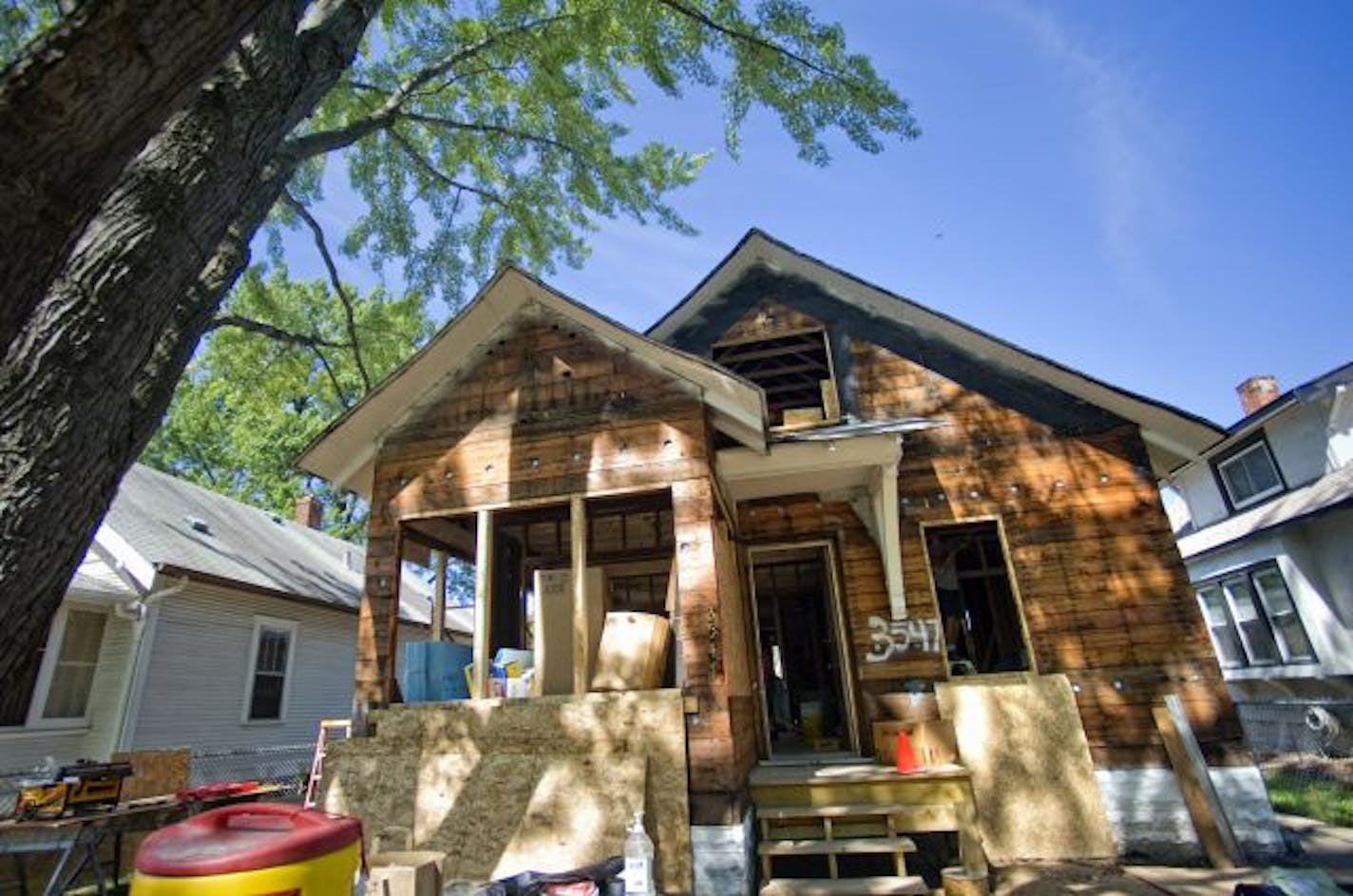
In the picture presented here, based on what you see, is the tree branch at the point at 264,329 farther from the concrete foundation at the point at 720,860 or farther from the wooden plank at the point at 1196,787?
the wooden plank at the point at 1196,787

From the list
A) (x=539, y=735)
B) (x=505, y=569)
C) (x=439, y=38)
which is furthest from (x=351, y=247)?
(x=539, y=735)

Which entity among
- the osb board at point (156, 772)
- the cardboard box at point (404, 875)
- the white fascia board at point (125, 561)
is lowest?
the cardboard box at point (404, 875)

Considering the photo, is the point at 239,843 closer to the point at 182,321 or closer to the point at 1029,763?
the point at 182,321

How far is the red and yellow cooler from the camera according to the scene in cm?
178

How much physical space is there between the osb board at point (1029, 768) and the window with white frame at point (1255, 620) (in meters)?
10.9

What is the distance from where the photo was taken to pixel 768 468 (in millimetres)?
7113

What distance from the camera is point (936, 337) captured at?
8703mm

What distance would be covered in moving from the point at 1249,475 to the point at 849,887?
55.0 ft

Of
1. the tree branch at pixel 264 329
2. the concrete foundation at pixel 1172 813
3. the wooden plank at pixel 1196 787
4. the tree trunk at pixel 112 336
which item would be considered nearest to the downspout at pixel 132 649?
the tree branch at pixel 264 329

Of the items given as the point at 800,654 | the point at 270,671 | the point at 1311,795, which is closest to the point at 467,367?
the point at 270,671

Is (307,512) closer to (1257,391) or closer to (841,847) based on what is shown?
(841,847)

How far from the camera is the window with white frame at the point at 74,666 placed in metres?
9.58

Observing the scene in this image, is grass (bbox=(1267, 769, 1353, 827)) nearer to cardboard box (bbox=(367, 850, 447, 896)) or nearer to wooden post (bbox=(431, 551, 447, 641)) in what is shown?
cardboard box (bbox=(367, 850, 447, 896))

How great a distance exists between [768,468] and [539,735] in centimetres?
350
